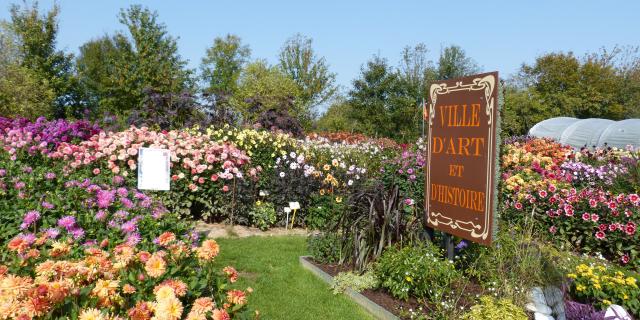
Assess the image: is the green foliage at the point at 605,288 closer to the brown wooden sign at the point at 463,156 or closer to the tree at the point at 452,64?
the brown wooden sign at the point at 463,156

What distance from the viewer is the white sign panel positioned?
5.31m

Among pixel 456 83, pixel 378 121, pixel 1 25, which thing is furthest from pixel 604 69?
pixel 1 25

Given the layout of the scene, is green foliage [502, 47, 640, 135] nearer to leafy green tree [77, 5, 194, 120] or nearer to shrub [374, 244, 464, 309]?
leafy green tree [77, 5, 194, 120]

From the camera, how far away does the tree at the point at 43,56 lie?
20219 mm

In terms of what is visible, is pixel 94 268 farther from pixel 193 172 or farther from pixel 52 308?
pixel 193 172

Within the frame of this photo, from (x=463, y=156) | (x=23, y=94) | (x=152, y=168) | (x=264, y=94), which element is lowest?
(x=152, y=168)

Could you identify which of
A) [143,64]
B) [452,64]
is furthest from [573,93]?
[143,64]

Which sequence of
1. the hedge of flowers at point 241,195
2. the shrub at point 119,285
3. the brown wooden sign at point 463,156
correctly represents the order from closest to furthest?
the shrub at point 119,285 < the hedge of flowers at point 241,195 < the brown wooden sign at point 463,156

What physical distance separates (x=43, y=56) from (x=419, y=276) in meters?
22.0

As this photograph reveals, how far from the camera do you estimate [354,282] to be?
481 cm

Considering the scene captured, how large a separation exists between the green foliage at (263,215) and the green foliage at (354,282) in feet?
10.6

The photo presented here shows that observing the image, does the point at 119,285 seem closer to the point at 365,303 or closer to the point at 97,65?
the point at 365,303

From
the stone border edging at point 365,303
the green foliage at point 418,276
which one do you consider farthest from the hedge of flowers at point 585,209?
the stone border edging at point 365,303

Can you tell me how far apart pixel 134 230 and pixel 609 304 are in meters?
3.48
